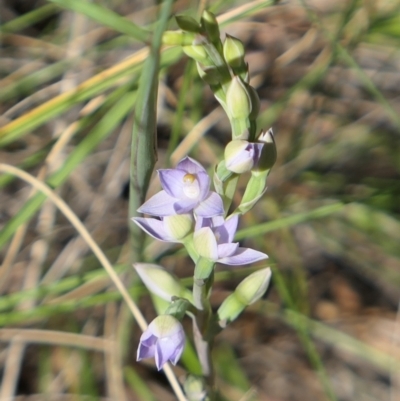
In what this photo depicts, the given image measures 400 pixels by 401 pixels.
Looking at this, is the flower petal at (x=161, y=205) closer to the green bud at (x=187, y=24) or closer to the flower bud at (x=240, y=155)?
the flower bud at (x=240, y=155)

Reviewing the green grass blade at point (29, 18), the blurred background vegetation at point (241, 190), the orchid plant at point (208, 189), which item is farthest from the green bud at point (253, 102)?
the green grass blade at point (29, 18)

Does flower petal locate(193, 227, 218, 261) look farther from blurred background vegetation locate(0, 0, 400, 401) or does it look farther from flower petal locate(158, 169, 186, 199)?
blurred background vegetation locate(0, 0, 400, 401)

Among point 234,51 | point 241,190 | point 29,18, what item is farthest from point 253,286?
point 29,18

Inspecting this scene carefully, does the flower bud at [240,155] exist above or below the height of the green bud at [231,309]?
above

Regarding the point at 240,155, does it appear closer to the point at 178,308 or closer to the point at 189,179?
the point at 189,179

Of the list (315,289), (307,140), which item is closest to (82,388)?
(315,289)

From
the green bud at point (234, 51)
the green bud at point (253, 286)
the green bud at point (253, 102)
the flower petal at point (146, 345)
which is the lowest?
the green bud at point (253, 286)

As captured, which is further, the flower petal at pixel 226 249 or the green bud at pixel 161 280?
the green bud at pixel 161 280
